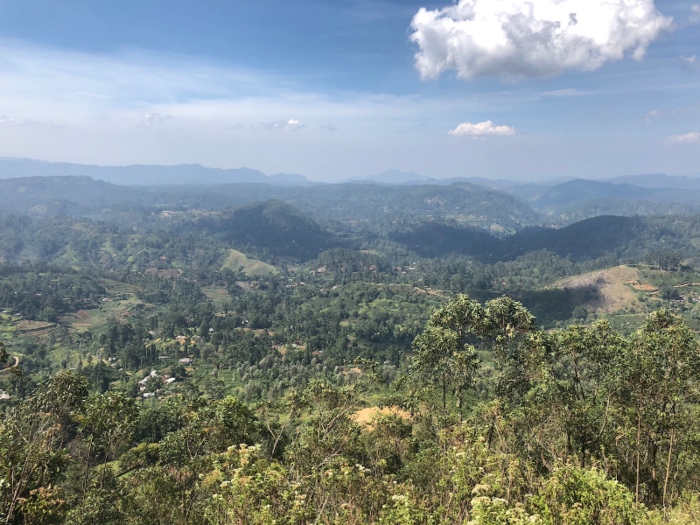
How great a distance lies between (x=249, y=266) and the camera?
7416 inches

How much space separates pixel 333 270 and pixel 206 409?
6653 inches

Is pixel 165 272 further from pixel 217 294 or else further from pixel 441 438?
pixel 441 438

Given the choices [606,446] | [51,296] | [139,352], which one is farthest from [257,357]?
[51,296]

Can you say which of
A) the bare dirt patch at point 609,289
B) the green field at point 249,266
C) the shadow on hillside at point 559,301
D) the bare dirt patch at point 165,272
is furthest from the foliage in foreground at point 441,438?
the bare dirt patch at point 165,272

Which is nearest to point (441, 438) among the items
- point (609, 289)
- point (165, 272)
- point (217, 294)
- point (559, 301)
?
point (559, 301)

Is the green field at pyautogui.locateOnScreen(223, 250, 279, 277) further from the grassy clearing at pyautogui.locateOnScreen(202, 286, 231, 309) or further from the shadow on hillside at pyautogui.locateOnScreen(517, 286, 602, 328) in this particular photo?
the shadow on hillside at pyautogui.locateOnScreen(517, 286, 602, 328)

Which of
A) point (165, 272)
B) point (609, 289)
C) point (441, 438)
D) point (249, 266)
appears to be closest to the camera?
point (441, 438)

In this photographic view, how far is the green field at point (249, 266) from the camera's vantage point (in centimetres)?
18088

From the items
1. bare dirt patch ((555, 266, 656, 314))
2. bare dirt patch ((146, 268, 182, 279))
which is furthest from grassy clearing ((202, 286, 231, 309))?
bare dirt patch ((555, 266, 656, 314))

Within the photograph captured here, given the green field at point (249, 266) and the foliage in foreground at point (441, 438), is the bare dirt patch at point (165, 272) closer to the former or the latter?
the green field at point (249, 266)

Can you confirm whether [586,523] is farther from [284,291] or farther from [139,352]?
[284,291]

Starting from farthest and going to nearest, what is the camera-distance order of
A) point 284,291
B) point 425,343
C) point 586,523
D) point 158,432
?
point 284,291 → point 158,432 → point 425,343 → point 586,523

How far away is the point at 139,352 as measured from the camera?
76.9 metres

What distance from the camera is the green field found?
18088 cm
